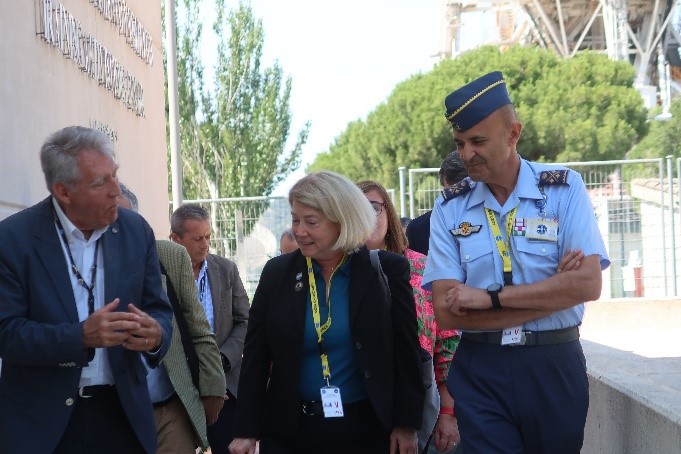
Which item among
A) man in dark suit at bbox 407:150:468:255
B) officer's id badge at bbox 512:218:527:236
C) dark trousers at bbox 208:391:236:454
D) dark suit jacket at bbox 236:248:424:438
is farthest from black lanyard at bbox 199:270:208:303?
officer's id badge at bbox 512:218:527:236

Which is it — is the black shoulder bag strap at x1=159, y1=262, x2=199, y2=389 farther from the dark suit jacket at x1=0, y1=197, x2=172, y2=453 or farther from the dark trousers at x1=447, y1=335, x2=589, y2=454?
the dark trousers at x1=447, y1=335, x2=589, y2=454

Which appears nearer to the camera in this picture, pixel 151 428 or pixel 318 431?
pixel 151 428

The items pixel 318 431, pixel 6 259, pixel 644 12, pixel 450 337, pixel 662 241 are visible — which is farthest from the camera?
pixel 644 12

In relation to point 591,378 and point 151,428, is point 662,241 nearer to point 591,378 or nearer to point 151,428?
point 591,378

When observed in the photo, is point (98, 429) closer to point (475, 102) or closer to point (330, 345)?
point (330, 345)

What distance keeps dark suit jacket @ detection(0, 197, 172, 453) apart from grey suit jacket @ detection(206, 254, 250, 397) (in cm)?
273

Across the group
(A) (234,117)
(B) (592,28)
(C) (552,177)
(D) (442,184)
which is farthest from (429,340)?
(B) (592,28)

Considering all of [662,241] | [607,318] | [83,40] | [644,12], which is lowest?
[607,318]

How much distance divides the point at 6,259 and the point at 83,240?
301mm

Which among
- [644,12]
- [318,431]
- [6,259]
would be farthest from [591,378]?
[644,12]

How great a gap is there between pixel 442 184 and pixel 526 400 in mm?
2540

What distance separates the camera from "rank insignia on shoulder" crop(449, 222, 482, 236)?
14.3 ft

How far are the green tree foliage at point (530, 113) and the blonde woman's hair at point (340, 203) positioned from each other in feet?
122

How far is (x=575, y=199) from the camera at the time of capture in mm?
4305
